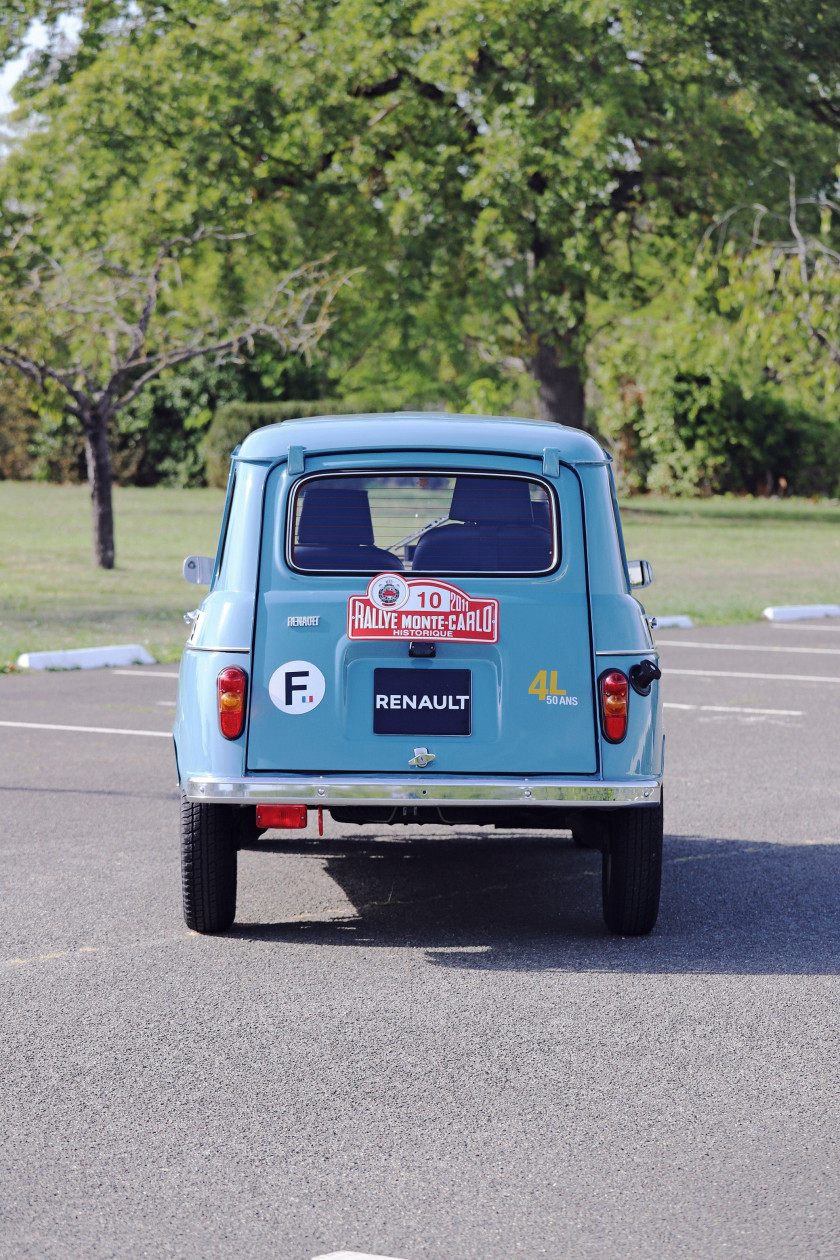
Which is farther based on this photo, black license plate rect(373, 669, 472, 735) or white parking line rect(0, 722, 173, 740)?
white parking line rect(0, 722, 173, 740)

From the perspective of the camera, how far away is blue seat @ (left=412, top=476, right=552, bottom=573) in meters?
6.27

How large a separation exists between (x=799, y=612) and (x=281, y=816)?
14097mm

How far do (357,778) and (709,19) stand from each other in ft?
84.3

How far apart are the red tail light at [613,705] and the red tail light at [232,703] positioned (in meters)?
1.26

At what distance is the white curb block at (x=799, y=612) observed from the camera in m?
19.1

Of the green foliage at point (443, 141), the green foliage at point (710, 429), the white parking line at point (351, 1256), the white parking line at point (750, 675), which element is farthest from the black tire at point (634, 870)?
the green foliage at point (710, 429)

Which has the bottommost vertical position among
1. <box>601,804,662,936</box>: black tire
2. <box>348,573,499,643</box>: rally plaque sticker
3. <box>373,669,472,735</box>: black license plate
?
<box>601,804,662,936</box>: black tire

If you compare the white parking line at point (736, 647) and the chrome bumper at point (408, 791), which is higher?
the chrome bumper at point (408, 791)

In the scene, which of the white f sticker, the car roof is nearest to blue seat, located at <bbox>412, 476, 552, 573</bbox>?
the car roof

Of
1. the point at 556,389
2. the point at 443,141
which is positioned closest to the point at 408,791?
the point at 443,141

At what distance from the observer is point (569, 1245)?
3.62 meters

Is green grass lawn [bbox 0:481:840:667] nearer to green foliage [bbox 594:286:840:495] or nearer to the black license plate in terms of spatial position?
green foliage [bbox 594:286:840:495]

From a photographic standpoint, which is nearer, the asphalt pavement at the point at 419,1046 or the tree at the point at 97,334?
the asphalt pavement at the point at 419,1046

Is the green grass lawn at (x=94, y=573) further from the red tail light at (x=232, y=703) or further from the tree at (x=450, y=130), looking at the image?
the red tail light at (x=232, y=703)
